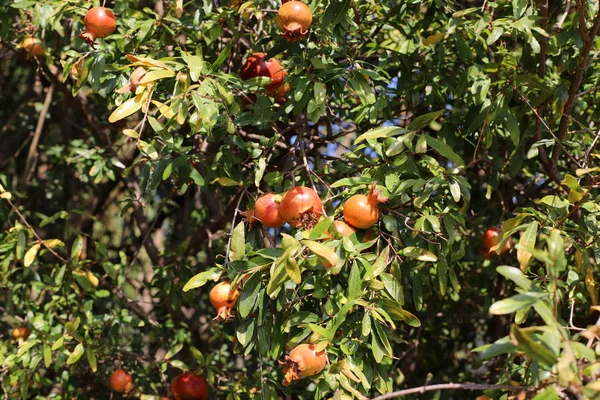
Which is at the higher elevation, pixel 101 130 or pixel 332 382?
pixel 332 382

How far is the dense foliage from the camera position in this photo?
1.85 m

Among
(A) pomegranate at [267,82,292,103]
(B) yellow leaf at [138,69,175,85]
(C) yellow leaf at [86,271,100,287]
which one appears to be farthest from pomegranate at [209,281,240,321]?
(C) yellow leaf at [86,271,100,287]

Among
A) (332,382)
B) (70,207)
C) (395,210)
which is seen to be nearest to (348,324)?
(332,382)

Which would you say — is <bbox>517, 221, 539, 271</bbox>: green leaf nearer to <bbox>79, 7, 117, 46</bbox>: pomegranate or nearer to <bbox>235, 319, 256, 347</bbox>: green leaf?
<bbox>235, 319, 256, 347</bbox>: green leaf

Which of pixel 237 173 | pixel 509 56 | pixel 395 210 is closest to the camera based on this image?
pixel 395 210

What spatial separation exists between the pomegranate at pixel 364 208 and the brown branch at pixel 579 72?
755mm

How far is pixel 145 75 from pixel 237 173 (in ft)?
2.01

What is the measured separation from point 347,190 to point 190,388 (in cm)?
102

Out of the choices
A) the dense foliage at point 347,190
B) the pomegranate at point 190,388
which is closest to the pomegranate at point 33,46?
the dense foliage at point 347,190

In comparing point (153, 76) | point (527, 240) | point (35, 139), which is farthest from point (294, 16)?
point (35, 139)

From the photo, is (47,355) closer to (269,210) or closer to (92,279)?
(92,279)

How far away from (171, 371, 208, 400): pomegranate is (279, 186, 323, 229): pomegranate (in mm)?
948

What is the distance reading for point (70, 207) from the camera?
408 cm

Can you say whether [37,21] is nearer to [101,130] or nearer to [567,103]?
[101,130]
